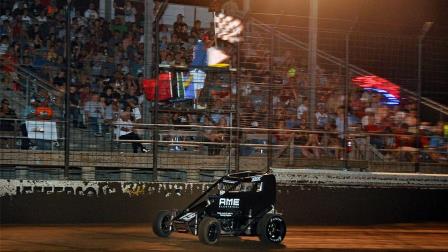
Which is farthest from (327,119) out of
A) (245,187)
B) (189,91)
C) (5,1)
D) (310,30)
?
(5,1)

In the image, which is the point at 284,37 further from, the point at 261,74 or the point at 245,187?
the point at 245,187

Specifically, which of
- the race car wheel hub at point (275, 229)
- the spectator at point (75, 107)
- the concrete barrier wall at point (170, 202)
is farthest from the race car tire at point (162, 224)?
the spectator at point (75, 107)

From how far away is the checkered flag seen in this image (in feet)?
57.2

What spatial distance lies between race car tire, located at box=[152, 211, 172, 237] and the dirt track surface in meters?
0.13

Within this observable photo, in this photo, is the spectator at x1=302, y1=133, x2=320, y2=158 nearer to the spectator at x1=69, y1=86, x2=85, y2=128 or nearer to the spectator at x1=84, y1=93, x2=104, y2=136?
the spectator at x1=84, y1=93, x2=104, y2=136

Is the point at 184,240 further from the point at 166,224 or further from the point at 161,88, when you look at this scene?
the point at 161,88

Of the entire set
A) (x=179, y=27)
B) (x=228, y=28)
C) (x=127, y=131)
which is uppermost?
(x=179, y=27)

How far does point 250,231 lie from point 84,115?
16.7 feet

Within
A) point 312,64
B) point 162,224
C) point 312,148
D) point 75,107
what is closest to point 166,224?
point 162,224

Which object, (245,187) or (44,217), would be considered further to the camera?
(44,217)

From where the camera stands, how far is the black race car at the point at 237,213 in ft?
42.4

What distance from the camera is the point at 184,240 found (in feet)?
43.2

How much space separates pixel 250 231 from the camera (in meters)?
13.2

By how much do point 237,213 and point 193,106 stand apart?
4.52 metres
